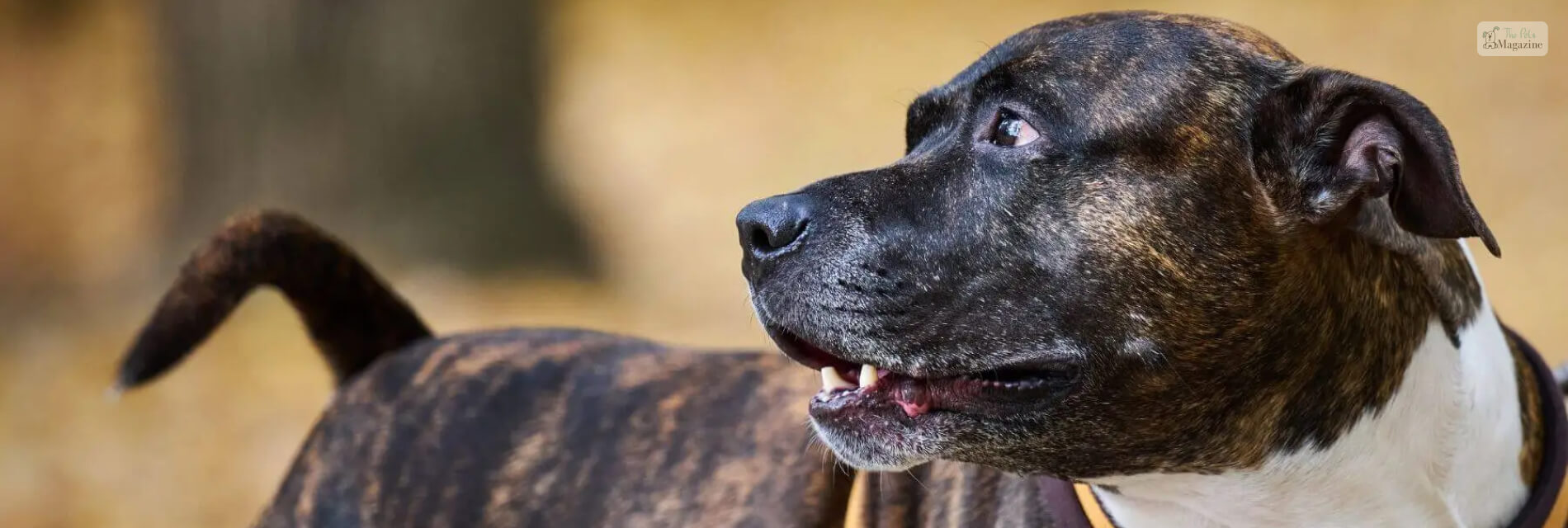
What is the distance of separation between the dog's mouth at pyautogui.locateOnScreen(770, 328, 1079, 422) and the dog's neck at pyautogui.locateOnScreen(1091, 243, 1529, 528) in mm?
253

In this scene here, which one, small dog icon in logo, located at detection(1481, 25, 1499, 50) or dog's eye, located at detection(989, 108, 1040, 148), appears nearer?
dog's eye, located at detection(989, 108, 1040, 148)

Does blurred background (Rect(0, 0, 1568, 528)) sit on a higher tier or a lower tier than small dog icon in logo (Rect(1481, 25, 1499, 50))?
lower

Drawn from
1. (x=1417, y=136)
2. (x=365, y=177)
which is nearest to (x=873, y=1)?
(x=365, y=177)

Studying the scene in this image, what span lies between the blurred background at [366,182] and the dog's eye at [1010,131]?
4239mm

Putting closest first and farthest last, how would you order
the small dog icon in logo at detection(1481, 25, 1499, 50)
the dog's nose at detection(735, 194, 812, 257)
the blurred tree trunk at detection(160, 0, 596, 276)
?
the dog's nose at detection(735, 194, 812, 257), the small dog icon in logo at detection(1481, 25, 1499, 50), the blurred tree trunk at detection(160, 0, 596, 276)

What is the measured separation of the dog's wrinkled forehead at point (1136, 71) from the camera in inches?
87.7

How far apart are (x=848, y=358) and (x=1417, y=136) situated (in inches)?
33.4

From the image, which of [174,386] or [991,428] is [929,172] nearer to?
[991,428]

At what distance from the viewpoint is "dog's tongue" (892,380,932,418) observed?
2.30 metres

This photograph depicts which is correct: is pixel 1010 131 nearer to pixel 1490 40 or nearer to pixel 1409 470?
pixel 1409 470

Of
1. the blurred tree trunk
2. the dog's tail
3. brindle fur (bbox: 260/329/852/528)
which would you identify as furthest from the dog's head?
the blurred tree trunk

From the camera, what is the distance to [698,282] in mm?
8508

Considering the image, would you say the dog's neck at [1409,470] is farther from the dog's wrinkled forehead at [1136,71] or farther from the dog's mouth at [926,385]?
the dog's wrinkled forehead at [1136,71]

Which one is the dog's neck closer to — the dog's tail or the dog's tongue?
the dog's tongue
